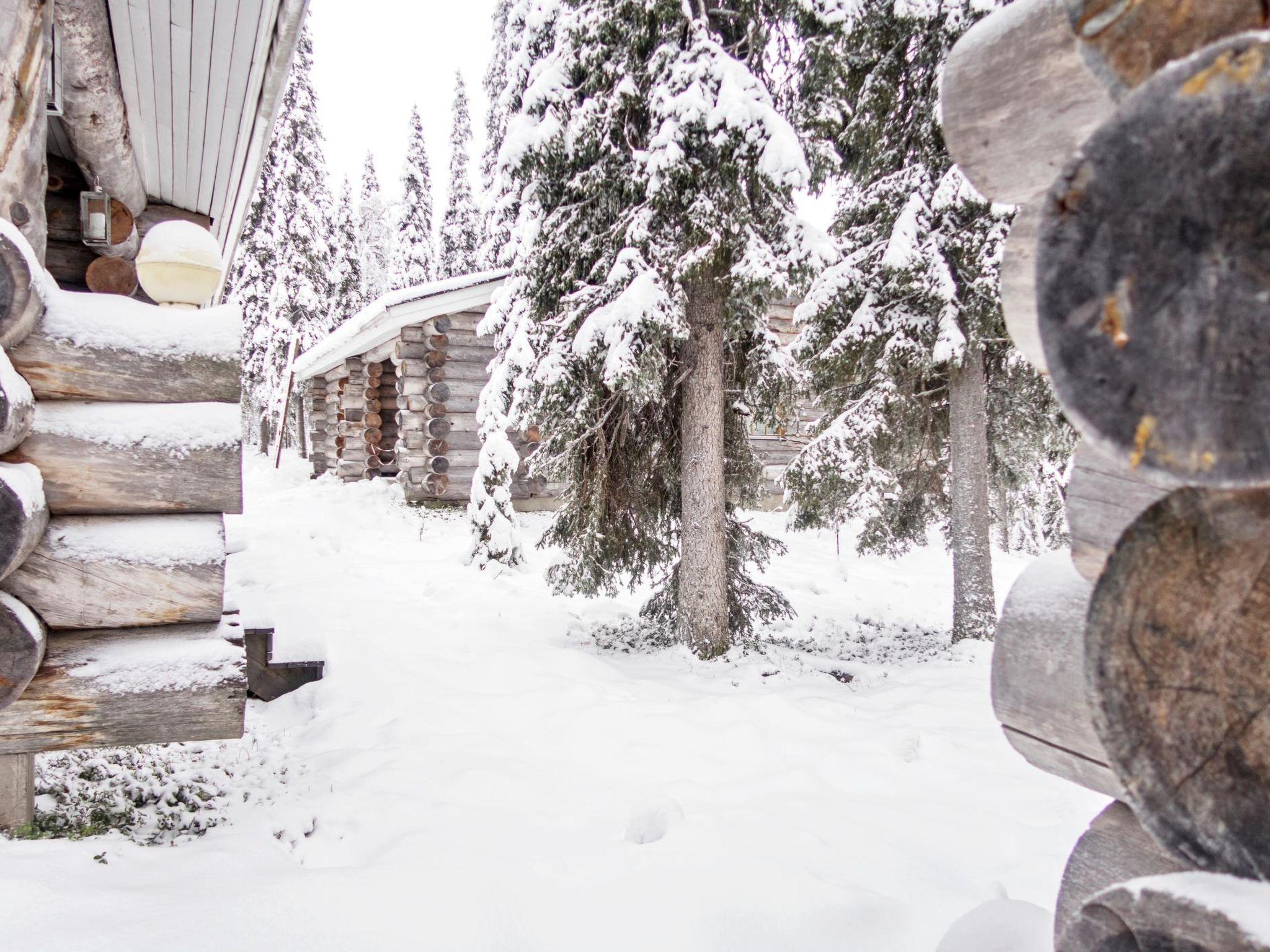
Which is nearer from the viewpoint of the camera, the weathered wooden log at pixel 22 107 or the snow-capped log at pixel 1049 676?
the snow-capped log at pixel 1049 676

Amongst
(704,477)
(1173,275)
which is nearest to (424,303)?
(704,477)

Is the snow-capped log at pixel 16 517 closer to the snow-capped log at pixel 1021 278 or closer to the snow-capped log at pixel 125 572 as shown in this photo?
the snow-capped log at pixel 125 572

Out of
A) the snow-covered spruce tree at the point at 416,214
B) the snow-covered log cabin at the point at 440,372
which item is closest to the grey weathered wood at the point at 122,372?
the snow-covered log cabin at the point at 440,372

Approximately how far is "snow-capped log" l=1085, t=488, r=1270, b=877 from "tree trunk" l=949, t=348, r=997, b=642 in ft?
19.8

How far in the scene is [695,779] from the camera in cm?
368

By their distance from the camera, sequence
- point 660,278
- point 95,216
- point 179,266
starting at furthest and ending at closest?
point 660,278 < point 95,216 < point 179,266

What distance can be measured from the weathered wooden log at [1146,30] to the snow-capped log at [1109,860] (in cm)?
113

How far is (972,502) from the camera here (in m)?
6.60

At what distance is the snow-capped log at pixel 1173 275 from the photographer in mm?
754

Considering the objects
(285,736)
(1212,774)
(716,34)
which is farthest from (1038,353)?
(716,34)

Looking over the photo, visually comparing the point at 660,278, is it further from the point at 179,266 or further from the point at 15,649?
the point at 15,649

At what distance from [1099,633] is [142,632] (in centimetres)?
274

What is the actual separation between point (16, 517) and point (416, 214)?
28.0 m

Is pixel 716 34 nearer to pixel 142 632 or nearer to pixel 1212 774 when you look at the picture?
pixel 142 632
